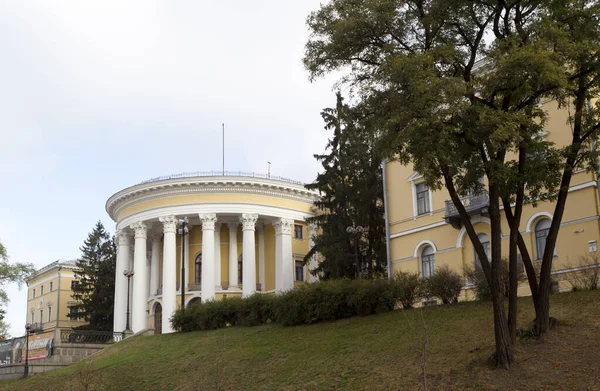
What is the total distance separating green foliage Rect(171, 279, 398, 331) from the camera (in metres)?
25.1

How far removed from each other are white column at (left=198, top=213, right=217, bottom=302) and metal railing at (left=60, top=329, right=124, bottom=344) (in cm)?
853

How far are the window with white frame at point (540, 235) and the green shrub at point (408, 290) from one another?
6782 mm

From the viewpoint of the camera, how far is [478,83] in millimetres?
15836

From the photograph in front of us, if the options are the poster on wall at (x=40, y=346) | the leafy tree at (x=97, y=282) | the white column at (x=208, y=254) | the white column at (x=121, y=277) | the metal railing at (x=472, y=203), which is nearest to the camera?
the metal railing at (x=472, y=203)

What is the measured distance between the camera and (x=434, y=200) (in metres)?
33.8

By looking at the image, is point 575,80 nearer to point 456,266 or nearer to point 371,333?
point 371,333

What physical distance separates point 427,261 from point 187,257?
2426 centimetres

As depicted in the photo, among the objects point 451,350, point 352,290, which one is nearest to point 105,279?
point 352,290

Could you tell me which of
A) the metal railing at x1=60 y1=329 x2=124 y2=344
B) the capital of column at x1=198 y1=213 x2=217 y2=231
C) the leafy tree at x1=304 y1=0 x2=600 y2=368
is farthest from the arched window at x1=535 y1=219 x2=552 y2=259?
the capital of column at x1=198 y1=213 x2=217 y2=231

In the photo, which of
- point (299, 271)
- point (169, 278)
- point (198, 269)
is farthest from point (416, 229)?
point (198, 269)

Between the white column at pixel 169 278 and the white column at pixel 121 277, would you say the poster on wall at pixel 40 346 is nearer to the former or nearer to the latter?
the white column at pixel 169 278

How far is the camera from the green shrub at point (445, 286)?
79.3ft

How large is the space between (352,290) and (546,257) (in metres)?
9.85

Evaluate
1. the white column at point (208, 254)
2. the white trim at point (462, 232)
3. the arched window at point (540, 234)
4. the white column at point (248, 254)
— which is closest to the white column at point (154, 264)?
the white column at point (208, 254)
